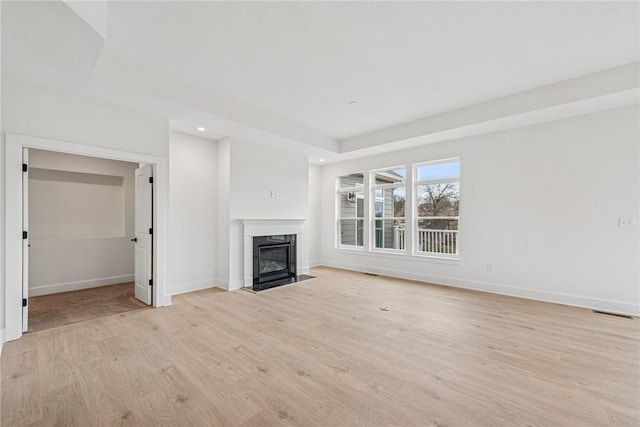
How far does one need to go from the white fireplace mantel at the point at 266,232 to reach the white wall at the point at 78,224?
2516mm

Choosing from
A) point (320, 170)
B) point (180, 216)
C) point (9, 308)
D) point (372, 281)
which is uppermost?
point (320, 170)

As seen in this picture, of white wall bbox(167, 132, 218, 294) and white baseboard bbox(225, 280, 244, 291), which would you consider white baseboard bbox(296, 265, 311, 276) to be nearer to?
white baseboard bbox(225, 280, 244, 291)

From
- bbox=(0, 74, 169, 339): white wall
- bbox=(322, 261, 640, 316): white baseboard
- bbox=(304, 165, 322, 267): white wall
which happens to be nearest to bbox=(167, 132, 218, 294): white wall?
bbox=(0, 74, 169, 339): white wall

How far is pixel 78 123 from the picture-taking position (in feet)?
11.3

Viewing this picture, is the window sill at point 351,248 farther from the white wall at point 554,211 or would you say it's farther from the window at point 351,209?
the white wall at point 554,211

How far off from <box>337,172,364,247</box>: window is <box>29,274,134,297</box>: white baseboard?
190 inches

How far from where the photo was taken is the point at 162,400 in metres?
2.00

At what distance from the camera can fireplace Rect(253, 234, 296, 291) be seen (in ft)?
17.7

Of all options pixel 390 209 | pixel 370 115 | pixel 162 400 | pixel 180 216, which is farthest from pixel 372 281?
pixel 162 400

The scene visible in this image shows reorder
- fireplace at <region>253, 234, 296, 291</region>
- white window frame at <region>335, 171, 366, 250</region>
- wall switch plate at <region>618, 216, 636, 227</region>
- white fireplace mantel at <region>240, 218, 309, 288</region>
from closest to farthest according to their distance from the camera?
1. wall switch plate at <region>618, 216, 636, 227</region>
2. white fireplace mantel at <region>240, 218, 309, 288</region>
3. fireplace at <region>253, 234, 296, 291</region>
4. white window frame at <region>335, 171, 366, 250</region>

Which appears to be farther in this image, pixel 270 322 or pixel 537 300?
pixel 537 300

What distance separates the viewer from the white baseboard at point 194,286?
15.6 ft

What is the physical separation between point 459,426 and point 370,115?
429cm

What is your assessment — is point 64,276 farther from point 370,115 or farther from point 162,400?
point 370,115
